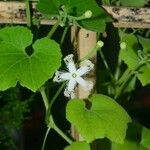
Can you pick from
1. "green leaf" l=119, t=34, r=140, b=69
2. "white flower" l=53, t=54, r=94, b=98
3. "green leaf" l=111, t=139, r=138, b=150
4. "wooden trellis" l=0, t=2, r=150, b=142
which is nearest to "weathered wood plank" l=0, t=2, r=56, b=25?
"wooden trellis" l=0, t=2, r=150, b=142

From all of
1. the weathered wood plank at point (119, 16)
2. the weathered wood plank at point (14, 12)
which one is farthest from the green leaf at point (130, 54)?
the weathered wood plank at point (14, 12)

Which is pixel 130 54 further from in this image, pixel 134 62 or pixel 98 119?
pixel 98 119

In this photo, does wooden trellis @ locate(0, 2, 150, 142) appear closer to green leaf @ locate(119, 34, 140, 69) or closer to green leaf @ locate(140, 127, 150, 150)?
green leaf @ locate(119, 34, 140, 69)

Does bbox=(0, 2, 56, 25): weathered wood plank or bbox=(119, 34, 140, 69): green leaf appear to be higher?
bbox=(0, 2, 56, 25): weathered wood plank

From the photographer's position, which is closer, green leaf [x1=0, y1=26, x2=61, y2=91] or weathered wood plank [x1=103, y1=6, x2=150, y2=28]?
green leaf [x1=0, y1=26, x2=61, y2=91]

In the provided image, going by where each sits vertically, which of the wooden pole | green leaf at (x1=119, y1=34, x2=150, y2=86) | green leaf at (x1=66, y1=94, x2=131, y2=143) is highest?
the wooden pole

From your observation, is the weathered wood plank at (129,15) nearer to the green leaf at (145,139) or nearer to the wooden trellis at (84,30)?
the wooden trellis at (84,30)

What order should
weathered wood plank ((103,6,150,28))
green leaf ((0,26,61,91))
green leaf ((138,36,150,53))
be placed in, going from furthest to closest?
green leaf ((138,36,150,53)) → weathered wood plank ((103,6,150,28)) → green leaf ((0,26,61,91))

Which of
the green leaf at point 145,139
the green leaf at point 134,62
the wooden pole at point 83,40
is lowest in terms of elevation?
the green leaf at point 145,139
